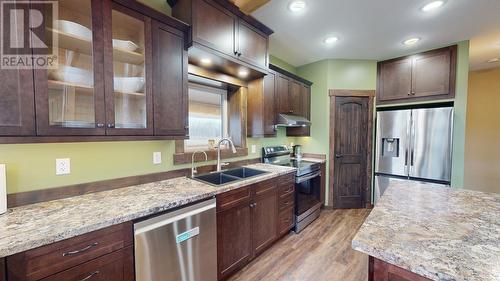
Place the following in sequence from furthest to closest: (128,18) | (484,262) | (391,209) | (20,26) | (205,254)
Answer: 1. (205,254)
2. (128,18)
3. (391,209)
4. (20,26)
5. (484,262)

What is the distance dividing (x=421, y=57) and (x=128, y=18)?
4.19m

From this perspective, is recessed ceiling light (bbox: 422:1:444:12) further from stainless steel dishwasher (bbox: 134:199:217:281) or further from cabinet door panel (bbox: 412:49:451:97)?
stainless steel dishwasher (bbox: 134:199:217:281)

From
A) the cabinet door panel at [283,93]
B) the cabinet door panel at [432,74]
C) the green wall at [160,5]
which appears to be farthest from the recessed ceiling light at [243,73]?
the cabinet door panel at [432,74]

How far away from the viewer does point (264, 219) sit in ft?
7.30

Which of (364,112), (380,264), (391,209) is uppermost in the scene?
(364,112)

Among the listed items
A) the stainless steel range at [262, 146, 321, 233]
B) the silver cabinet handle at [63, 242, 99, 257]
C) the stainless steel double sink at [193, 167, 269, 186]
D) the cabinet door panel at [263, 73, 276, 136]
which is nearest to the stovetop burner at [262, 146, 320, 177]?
the stainless steel range at [262, 146, 321, 233]

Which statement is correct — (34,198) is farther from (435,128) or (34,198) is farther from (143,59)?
(435,128)

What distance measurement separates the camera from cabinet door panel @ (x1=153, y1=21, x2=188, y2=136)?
63.0 inches

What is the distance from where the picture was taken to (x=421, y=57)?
3.24 metres

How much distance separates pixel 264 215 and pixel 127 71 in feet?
6.30

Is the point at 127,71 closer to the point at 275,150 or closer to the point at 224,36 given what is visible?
the point at 224,36

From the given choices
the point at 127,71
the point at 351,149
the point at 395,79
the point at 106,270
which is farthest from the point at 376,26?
the point at 106,270

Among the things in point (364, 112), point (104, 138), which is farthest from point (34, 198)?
point (364, 112)

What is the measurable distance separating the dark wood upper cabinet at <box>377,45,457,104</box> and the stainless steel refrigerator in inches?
15.9
